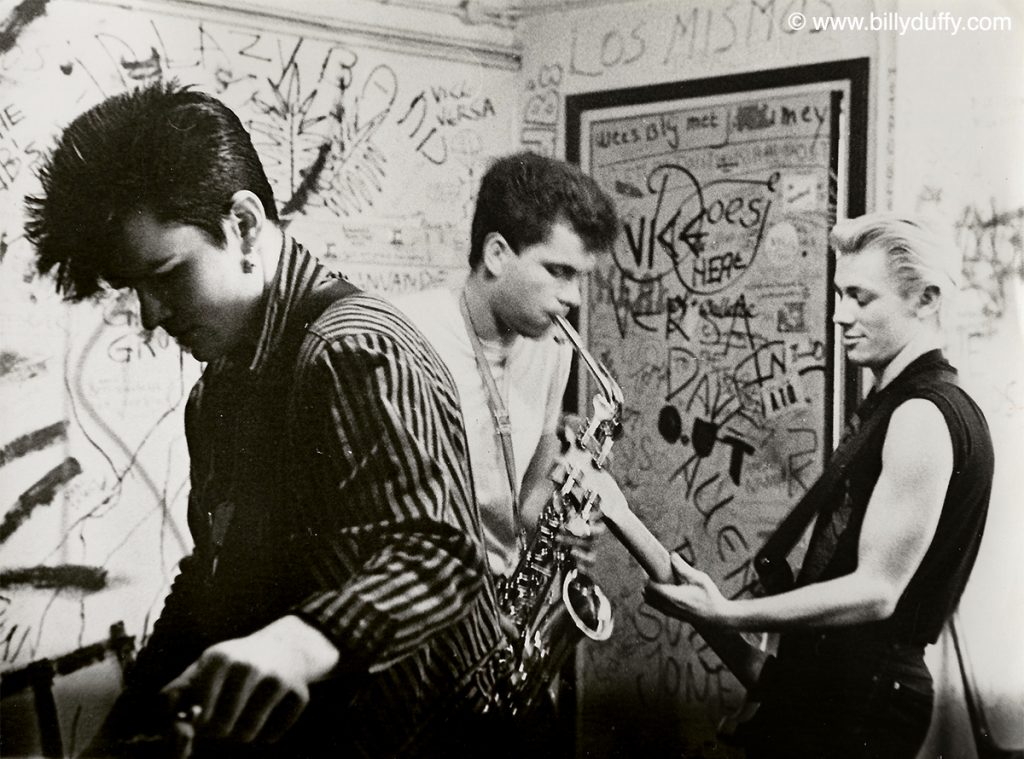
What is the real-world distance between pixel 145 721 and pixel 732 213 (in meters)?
1.95

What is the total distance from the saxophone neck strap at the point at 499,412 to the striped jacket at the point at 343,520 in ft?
0.40

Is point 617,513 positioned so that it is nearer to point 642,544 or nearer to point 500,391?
point 642,544

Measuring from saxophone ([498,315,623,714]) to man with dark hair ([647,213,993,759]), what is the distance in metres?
0.52

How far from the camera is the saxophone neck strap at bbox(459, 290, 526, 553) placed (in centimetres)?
321

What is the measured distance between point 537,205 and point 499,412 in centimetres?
55

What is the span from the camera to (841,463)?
2994mm

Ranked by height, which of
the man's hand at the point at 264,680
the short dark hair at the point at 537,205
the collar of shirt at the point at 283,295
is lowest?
the man's hand at the point at 264,680

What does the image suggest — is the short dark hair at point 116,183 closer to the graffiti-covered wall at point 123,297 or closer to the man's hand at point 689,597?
the graffiti-covered wall at point 123,297

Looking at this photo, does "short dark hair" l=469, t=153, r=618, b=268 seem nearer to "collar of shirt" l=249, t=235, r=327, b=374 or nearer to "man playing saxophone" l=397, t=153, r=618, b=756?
"man playing saxophone" l=397, t=153, r=618, b=756

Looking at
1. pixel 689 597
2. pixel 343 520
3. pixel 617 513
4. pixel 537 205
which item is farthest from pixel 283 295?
pixel 689 597

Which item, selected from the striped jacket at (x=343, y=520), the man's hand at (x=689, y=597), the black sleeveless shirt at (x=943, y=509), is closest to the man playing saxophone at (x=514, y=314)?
the striped jacket at (x=343, y=520)

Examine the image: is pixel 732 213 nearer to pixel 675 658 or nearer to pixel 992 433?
pixel 992 433

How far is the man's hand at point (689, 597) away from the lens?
3146 millimetres

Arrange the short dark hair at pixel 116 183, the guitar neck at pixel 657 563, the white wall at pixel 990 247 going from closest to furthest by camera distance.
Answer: the white wall at pixel 990 247
the short dark hair at pixel 116 183
the guitar neck at pixel 657 563
